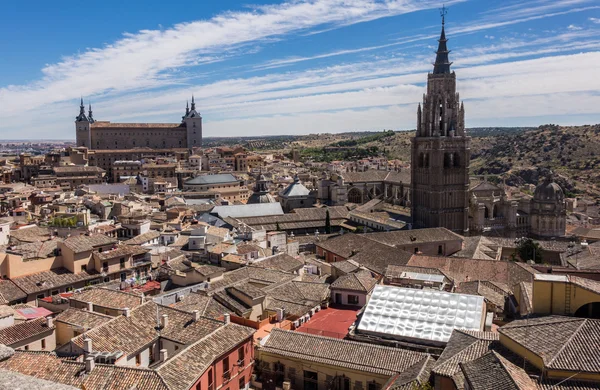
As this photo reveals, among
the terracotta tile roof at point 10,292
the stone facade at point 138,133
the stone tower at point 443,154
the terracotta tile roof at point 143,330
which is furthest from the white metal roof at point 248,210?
the stone facade at point 138,133

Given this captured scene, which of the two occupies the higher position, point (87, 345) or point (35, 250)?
point (35, 250)

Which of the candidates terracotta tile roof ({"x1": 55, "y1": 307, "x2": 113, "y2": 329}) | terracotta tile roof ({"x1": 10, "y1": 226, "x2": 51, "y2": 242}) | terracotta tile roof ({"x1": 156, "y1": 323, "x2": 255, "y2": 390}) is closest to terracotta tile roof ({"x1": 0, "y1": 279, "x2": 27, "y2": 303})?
terracotta tile roof ({"x1": 55, "y1": 307, "x2": 113, "y2": 329})

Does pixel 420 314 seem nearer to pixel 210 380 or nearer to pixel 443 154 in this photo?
pixel 210 380

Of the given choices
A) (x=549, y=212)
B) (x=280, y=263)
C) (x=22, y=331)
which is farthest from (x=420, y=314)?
(x=549, y=212)

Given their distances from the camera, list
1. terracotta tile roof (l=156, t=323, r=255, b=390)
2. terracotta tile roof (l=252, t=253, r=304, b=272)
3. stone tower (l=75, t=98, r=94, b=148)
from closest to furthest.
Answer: terracotta tile roof (l=156, t=323, r=255, b=390)
terracotta tile roof (l=252, t=253, r=304, b=272)
stone tower (l=75, t=98, r=94, b=148)

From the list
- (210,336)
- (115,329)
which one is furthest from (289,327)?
(115,329)

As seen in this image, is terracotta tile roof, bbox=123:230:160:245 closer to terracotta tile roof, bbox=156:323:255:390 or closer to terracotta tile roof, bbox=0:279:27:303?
terracotta tile roof, bbox=0:279:27:303
